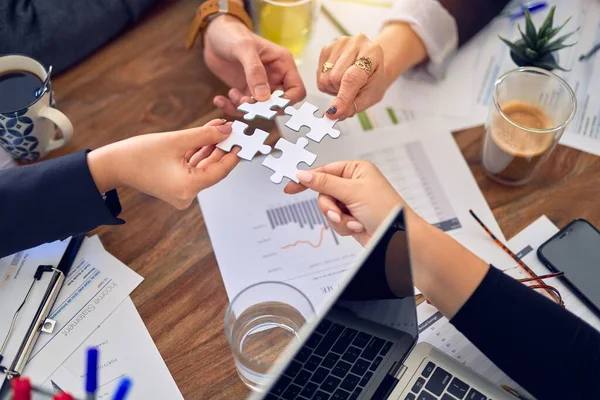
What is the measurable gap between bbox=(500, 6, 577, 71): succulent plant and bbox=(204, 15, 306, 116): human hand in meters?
0.42

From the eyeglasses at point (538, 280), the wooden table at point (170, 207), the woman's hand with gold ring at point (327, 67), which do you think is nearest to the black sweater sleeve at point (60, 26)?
the wooden table at point (170, 207)

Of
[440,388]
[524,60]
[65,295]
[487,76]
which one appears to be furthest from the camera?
[487,76]

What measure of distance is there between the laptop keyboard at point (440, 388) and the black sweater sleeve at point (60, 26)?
92cm

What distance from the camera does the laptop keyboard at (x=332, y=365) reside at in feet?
2.09

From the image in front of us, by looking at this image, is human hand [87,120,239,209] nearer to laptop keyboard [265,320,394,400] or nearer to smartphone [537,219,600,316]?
laptop keyboard [265,320,394,400]

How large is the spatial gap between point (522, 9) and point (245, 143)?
2.70ft

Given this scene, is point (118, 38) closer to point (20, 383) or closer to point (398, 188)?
point (398, 188)

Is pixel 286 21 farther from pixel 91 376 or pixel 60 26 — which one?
pixel 91 376

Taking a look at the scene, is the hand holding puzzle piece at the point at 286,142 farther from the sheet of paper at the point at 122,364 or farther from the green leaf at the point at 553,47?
the green leaf at the point at 553,47

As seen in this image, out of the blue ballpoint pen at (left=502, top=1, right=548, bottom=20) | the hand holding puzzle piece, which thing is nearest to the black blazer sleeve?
the hand holding puzzle piece

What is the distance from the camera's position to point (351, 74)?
1.07 meters

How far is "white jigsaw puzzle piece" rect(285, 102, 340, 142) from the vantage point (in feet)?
3.26

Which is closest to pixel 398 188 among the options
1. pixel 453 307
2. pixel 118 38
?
pixel 453 307

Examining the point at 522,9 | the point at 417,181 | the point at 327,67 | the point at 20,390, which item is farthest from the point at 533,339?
the point at 522,9
